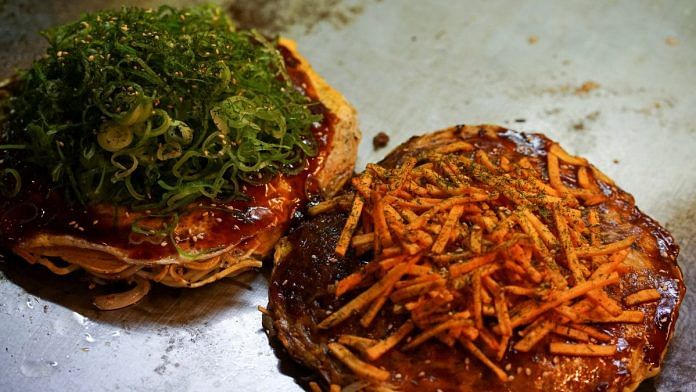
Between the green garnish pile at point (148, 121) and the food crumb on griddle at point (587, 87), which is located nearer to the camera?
the green garnish pile at point (148, 121)

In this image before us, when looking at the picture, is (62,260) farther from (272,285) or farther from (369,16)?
Result: (369,16)

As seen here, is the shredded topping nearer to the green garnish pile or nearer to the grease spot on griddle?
the green garnish pile

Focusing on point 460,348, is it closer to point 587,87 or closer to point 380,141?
point 380,141

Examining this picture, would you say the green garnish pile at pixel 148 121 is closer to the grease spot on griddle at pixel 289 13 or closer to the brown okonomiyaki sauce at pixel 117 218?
the brown okonomiyaki sauce at pixel 117 218

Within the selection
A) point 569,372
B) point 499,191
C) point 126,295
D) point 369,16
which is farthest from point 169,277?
point 369,16

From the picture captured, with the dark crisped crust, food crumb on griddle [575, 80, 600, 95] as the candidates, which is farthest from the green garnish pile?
food crumb on griddle [575, 80, 600, 95]

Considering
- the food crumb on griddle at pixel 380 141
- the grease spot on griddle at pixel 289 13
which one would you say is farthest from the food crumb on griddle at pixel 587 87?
the grease spot on griddle at pixel 289 13
